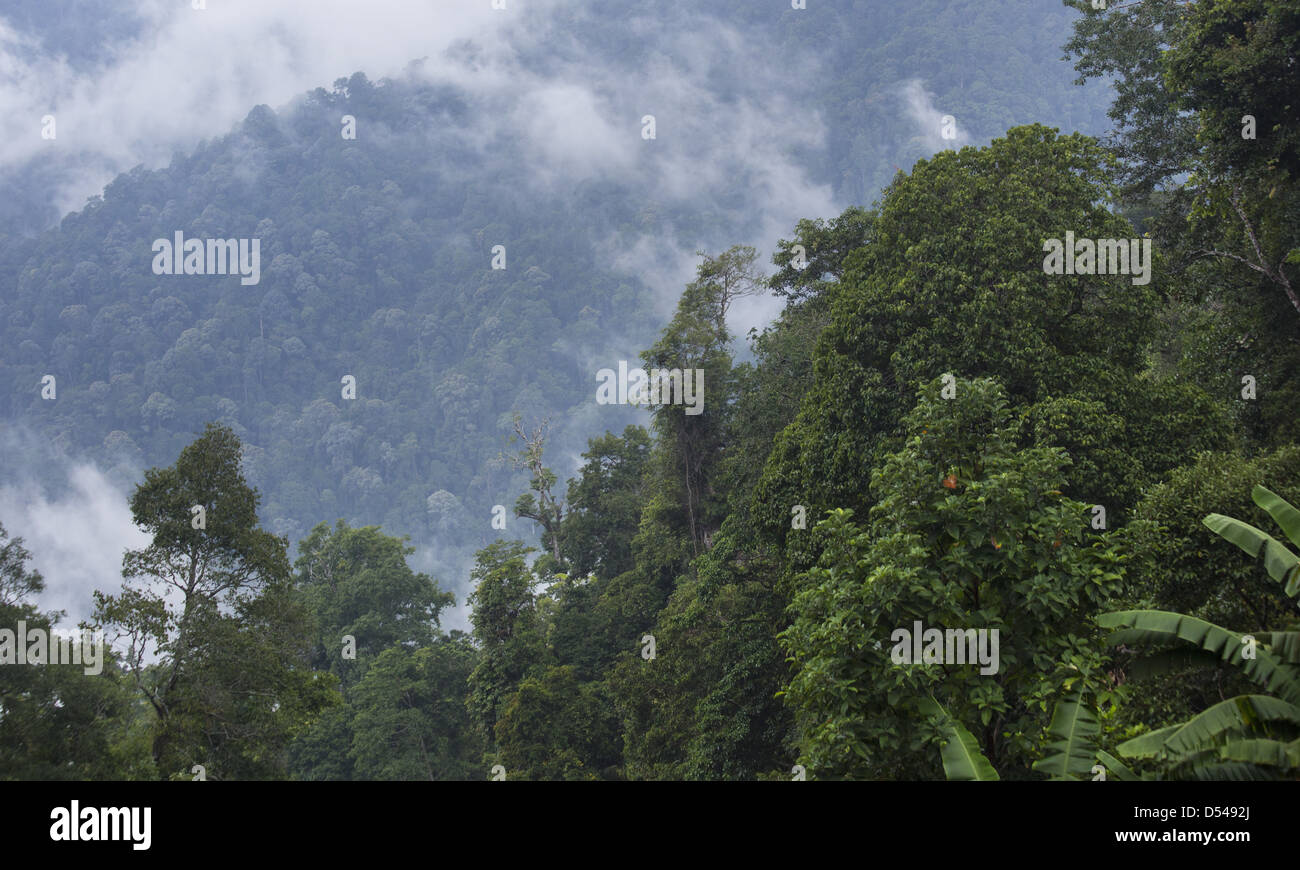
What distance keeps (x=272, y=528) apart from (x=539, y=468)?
443 feet

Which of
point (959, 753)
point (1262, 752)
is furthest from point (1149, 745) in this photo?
point (959, 753)

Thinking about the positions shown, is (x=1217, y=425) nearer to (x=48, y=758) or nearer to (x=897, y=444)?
(x=897, y=444)

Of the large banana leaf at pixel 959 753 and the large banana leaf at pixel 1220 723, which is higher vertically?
the large banana leaf at pixel 1220 723

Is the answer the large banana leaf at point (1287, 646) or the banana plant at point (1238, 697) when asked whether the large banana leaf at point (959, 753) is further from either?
the large banana leaf at point (1287, 646)

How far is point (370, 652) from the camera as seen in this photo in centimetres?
5516

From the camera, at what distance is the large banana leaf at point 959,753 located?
28.2ft

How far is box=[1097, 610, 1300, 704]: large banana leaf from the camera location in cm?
825

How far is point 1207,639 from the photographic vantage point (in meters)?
8.65

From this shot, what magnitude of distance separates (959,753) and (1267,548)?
3514 millimetres

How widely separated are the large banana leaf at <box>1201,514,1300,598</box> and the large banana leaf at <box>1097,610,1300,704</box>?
2.09 feet

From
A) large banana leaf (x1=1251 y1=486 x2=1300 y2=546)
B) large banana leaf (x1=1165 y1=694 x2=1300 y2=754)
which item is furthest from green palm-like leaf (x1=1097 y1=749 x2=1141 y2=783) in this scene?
large banana leaf (x1=1251 y1=486 x2=1300 y2=546)

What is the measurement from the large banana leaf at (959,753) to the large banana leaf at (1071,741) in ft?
1.48

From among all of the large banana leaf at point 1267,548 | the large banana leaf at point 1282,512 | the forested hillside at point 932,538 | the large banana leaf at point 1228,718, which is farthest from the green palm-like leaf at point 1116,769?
the large banana leaf at point 1282,512
